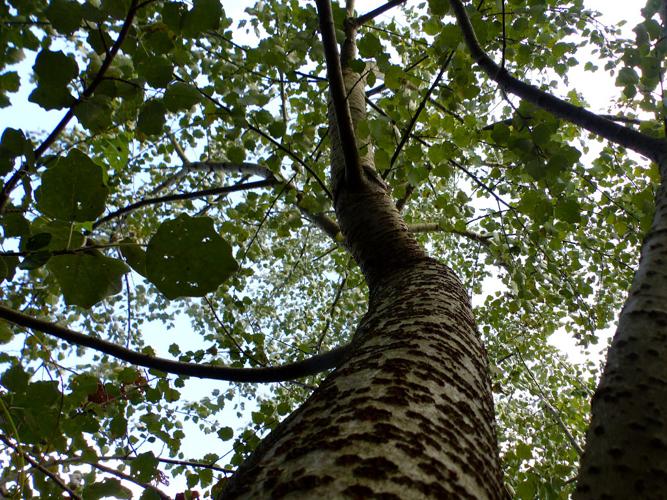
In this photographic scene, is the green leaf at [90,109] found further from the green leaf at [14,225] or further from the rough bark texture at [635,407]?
the rough bark texture at [635,407]

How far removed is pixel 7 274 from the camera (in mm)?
772

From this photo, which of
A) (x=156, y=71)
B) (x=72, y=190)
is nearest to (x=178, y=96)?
(x=156, y=71)

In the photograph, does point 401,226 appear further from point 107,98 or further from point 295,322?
point 295,322

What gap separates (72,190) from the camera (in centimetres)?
67

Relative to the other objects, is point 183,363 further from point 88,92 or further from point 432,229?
point 432,229

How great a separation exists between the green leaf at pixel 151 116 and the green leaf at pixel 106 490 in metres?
0.90

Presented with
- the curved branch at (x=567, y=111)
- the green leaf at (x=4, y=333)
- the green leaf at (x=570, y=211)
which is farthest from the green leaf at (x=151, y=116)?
the green leaf at (x=570, y=211)

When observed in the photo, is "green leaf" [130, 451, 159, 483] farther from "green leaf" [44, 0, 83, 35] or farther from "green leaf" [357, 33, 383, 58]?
"green leaf" [357, 33, 383, 58]

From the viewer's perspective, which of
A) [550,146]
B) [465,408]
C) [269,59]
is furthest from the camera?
[269,59]

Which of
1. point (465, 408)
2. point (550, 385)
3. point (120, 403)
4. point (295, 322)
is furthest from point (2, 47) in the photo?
point (550, 385)

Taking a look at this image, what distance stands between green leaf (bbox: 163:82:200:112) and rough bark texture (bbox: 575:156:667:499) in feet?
3.27

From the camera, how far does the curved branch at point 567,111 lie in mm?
1199

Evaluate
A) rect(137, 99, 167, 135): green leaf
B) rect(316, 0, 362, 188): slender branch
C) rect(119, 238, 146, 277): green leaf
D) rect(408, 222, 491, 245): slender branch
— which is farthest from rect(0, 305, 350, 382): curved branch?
rect(408, 222, 491, 245): slender branch

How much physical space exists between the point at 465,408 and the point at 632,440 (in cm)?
26
